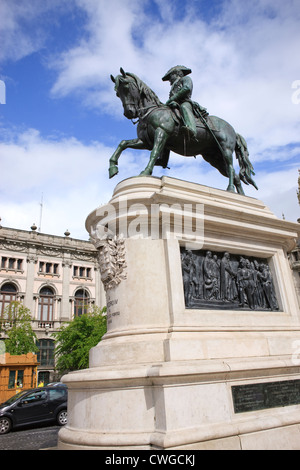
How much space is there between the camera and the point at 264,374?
600cm

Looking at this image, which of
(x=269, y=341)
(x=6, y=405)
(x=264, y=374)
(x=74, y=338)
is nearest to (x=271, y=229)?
(x=269, y=341)

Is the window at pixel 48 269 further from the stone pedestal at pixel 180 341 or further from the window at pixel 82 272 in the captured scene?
the stone pedestal at pixel 180 341

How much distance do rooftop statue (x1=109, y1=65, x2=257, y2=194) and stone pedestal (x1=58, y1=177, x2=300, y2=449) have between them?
139 cm

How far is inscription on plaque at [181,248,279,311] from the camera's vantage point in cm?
679

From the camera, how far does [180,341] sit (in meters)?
5.74

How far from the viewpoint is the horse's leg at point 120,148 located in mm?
8457

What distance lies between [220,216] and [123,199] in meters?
2.00

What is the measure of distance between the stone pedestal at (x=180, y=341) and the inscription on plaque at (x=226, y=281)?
0.04 m

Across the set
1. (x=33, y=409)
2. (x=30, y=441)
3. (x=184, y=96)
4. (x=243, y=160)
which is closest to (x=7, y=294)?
(x=33, y=409)

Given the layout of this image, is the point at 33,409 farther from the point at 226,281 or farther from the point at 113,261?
the point at 226,281

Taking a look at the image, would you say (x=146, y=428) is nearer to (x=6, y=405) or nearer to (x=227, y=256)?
(x=227, y=256)

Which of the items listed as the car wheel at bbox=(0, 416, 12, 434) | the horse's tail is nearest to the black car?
the car wheel at bbox=(0, 416, 12, 434)

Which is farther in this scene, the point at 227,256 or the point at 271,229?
the point at 271,229

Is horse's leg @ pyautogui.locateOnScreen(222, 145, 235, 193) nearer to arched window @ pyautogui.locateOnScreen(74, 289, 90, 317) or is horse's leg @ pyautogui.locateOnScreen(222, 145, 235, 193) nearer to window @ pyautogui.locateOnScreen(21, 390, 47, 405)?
window @ pyautogui.locateOnScreen(21, 390, 47, 405)
